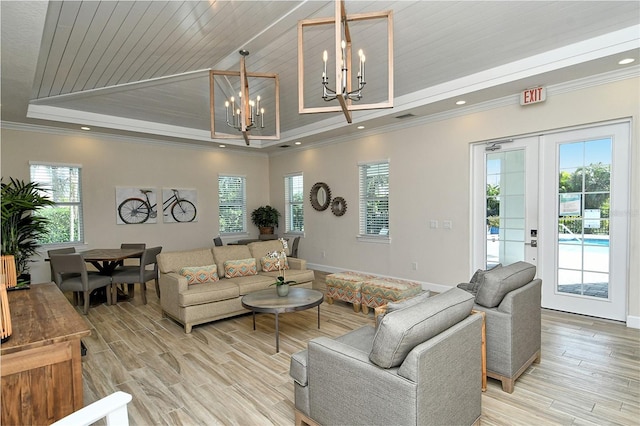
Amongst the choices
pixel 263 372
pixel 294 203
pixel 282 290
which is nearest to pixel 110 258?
pixel 282 290

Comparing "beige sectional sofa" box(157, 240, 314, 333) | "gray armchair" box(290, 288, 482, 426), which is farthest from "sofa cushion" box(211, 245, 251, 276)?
"gray armchair" box(290, 288, 482, 426)

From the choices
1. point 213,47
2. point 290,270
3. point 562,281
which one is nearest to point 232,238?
point 290,270

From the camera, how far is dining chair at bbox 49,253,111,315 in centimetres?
457

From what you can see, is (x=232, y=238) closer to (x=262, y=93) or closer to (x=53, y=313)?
(x=262, y=93)

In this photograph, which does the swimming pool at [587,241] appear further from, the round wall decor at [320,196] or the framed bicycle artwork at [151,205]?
the framed bicycle artwork at [151,205]

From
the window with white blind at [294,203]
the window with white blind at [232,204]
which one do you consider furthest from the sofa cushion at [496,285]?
the window with white blind at [232,204]

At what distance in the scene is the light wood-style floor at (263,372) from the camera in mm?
2348

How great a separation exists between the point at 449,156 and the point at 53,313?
515 centimetres

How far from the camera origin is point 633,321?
3789mm

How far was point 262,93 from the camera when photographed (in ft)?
18.4

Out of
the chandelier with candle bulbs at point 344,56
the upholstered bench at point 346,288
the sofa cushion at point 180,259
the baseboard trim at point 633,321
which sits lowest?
the baseboard trim at point 633,321

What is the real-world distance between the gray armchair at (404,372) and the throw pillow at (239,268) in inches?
110

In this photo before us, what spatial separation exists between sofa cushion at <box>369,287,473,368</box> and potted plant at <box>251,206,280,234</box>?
275 inches

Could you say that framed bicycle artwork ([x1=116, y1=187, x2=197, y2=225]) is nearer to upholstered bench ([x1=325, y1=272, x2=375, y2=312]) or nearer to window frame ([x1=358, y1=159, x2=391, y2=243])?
window frame ([x1=358, y1=159, x2=391, y2=243])
